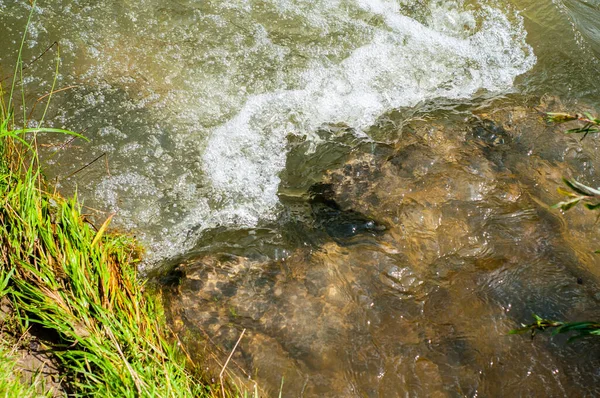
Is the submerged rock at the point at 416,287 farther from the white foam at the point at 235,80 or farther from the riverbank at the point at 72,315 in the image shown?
the white foam at the point at 235,80

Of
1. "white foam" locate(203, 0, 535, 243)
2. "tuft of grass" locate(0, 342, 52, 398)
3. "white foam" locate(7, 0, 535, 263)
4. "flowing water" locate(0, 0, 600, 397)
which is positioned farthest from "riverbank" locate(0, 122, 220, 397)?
"white foam" locate(203, 0, 535, 243)

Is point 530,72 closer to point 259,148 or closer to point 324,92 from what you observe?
point 324,92

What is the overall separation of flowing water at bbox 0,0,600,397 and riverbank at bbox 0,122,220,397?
0.21 meters

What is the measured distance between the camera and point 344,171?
10.6ft

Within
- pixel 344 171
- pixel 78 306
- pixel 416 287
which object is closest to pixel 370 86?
pixel 344 171

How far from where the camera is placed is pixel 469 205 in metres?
3.03

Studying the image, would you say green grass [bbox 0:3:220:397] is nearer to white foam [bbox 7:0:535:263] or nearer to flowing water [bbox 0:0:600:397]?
flowing water [bbox 0:0:600:397]

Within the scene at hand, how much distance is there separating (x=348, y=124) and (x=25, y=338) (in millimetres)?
2304

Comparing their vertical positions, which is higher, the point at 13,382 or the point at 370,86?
the point at 370,86

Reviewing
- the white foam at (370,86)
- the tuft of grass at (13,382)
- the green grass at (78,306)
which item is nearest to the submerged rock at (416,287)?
the green grass at (78,306)

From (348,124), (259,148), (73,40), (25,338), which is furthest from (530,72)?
(25,338)

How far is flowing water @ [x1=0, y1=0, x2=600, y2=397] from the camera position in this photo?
2.60 meters

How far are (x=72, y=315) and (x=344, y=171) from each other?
1.68 m

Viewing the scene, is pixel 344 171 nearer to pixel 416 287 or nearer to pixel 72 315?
pixel 416 287
